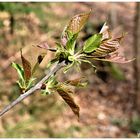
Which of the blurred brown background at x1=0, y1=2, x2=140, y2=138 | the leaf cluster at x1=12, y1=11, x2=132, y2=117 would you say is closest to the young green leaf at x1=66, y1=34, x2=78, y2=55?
the leaf cluster at x1=12, y1=11, x2=132, y2=117

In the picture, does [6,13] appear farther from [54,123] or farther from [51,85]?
[51,85]

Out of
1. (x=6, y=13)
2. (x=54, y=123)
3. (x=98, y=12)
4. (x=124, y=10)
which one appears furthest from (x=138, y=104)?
(x=124, y=10)

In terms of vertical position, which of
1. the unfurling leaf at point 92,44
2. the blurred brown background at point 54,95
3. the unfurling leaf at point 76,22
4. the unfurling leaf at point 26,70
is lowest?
the blurred brown background at point 54,95

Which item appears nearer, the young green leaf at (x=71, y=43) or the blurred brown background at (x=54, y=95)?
the young green leaf at (x=71, y=43)

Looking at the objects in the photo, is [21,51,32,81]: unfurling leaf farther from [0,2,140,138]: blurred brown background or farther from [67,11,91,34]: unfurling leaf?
[0,2,140,138]: blurred brown background

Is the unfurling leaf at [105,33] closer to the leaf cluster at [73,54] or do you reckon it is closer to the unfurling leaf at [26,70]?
the leaf cluster at [73,54]

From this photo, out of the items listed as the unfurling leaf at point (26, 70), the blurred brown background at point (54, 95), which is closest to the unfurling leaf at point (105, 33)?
the unfurling leaf at point (26, 70)

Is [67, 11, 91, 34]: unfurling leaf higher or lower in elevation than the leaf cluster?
higher

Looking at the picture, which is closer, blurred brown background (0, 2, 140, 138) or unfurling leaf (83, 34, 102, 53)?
unfurling leaf (83, 34, 102, 53)
